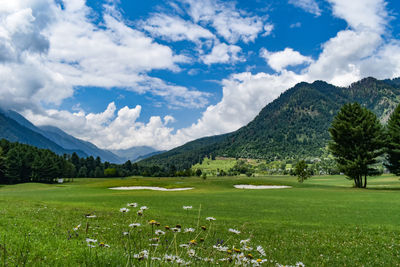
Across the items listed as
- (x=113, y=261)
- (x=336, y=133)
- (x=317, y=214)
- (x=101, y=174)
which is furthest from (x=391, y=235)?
(x=101, y=174)

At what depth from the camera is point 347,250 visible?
952cm

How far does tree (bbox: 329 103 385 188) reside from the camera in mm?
45906

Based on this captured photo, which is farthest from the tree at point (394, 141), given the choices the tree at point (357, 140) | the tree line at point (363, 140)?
the tree at point (357, 140)

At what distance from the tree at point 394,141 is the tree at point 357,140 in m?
1.26

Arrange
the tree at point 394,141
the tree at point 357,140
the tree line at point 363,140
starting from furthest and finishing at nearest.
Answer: the tree at point 357,140
the tree line at point 363,140
the tree at point 394,141

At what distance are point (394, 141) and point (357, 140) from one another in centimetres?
577

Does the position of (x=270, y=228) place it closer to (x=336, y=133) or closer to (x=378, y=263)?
(x=378, y=263)

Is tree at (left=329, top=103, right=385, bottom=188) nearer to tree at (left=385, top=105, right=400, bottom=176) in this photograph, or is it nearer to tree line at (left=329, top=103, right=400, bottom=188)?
tree line at (left=329, top=103, right=400, bottom=188)

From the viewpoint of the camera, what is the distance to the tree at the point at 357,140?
151 feet

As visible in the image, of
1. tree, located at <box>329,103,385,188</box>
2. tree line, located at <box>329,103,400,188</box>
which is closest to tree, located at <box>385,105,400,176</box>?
tree line, located at <box>329,103,400,188</box>

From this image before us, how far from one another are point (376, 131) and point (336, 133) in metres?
6.48

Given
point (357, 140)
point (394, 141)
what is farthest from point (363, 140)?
point (394, 141)

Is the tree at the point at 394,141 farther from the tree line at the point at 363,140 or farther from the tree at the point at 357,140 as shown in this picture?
the tree at the point at 357,140

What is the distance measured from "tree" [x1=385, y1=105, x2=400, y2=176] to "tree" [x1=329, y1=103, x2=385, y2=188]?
1.26 m
